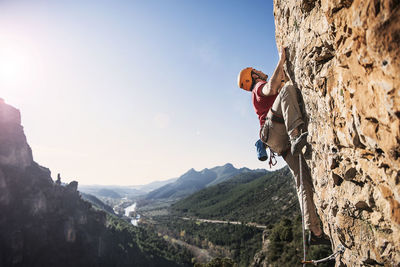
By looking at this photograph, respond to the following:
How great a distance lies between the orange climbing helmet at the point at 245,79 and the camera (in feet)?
15.3

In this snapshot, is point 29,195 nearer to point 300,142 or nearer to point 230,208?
point 300,142

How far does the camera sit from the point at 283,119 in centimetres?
402

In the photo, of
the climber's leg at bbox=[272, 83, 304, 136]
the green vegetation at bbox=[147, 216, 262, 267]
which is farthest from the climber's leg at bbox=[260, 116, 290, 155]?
the green vegetation at bbox=[147, 216, 262, 267]

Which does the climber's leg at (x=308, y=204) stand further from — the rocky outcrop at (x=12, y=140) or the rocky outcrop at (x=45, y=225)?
the rocky outcrop at (x=12, y=140)

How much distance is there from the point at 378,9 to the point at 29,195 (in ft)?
264

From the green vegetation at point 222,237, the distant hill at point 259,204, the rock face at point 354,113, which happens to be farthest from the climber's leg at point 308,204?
the distant hill at point 259,204

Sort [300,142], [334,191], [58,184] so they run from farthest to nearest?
[58,184] < [300,142] < [334,191]

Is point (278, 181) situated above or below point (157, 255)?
above

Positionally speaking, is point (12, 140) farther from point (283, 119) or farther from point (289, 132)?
point (289, 132)

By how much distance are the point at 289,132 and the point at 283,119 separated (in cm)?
35

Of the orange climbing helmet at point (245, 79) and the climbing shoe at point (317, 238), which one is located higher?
the orange climbing helmet at point (245, 79)

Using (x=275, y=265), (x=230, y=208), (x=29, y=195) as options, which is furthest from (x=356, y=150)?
(x=230, y=208)

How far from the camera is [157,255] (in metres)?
81.9

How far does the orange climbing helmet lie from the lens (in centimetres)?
466
